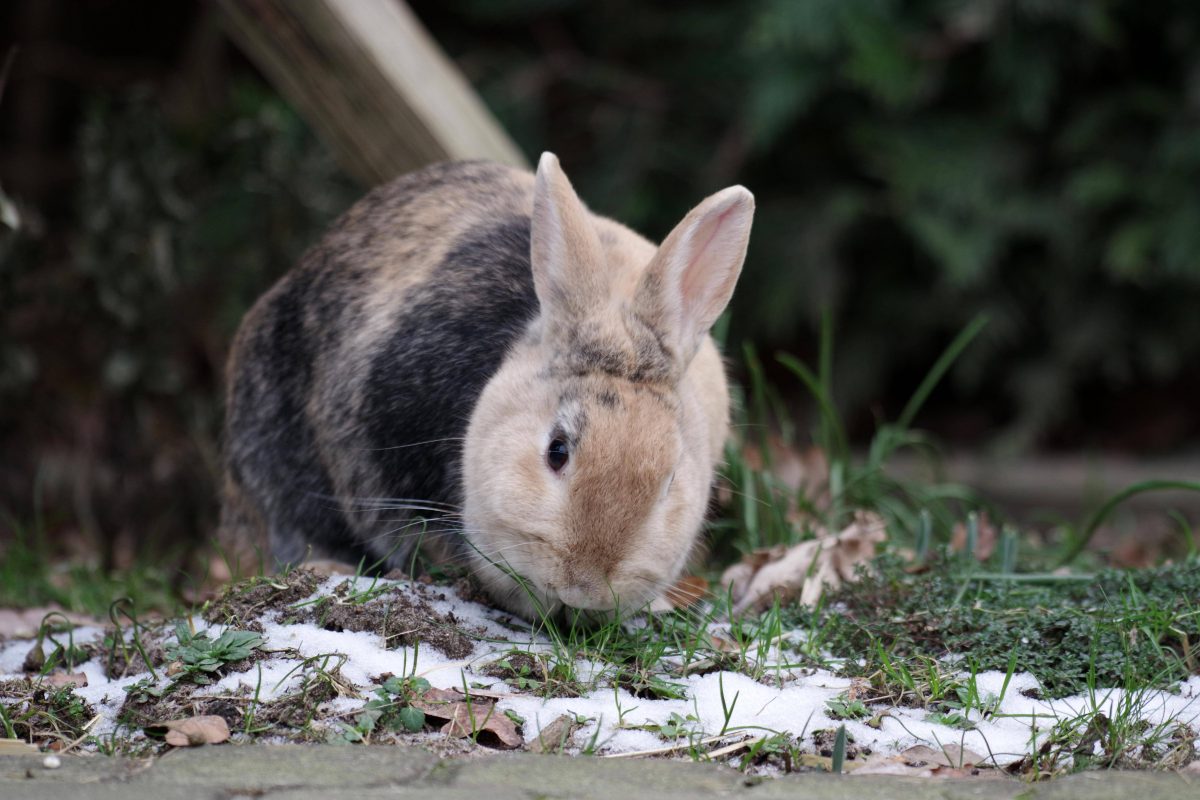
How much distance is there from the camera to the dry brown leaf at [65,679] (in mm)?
2803

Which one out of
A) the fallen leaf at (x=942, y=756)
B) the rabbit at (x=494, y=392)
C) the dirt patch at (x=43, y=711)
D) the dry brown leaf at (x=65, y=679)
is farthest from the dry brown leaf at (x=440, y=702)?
the fallen leaf at (x=942, y=756)

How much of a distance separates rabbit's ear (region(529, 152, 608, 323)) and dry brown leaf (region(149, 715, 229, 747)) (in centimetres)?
120

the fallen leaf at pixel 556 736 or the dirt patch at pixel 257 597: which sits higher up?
the dirt patch at pixel 257 597

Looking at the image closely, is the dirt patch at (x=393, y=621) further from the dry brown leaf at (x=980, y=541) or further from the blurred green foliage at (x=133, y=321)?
the blurred green foliage at (x=133, y=321)

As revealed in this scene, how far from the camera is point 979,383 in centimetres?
684

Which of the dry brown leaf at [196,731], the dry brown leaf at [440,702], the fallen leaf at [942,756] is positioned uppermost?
the dry brown leaf at [196,731]

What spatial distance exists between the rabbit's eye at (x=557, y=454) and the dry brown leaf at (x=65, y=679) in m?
1.13

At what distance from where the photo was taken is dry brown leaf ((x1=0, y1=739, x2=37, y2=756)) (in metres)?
2.40

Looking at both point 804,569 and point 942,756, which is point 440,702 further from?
point 804,569

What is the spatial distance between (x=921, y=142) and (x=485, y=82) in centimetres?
218

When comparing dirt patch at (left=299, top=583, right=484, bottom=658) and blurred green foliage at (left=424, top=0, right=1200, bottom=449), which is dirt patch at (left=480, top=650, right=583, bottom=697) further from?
blurred green foliage at (left=424, top=0, right=1200, bottom=449)

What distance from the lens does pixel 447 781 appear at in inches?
87.0

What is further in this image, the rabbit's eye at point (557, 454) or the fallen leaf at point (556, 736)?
the rabbit's eye at point (557, 454)

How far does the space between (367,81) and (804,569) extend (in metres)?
2.25
